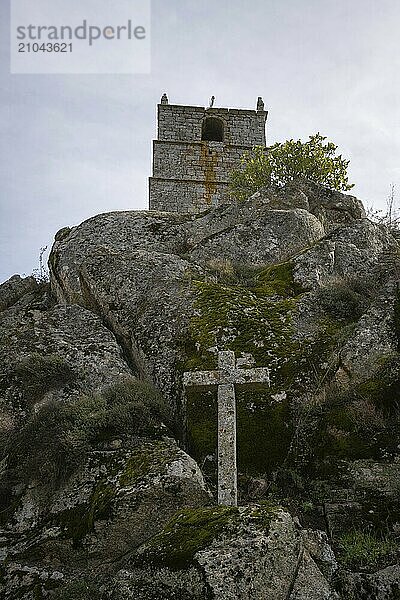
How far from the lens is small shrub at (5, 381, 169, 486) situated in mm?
7031

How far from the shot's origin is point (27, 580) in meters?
5.71

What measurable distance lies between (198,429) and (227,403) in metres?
0.72

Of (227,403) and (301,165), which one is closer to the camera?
(227,403)

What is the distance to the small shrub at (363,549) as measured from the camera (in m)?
5.25

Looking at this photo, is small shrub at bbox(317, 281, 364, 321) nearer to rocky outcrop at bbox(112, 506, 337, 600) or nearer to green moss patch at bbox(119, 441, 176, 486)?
green moss patch at bbox(119, 441, 176, 486)

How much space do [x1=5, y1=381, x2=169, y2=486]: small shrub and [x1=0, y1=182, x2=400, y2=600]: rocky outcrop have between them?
0.07ft

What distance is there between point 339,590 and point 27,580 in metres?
2.81

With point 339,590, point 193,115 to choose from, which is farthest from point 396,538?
point 193,115

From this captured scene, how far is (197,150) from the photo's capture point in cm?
2381

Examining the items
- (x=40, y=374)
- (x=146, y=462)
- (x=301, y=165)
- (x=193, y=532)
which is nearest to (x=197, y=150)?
(x=301, y=165)

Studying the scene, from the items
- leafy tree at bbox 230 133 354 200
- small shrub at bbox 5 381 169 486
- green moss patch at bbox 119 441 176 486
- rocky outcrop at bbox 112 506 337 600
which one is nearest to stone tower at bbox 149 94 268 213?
leafy tree at bbox 230 133 354 200

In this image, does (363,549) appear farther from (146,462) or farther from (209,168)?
(209,168)

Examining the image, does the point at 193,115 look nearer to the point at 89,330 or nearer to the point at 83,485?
the point at 89,330

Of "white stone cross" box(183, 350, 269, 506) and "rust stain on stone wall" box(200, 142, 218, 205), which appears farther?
"rust stain on stone wall" box(200, 142, 218, 205)
